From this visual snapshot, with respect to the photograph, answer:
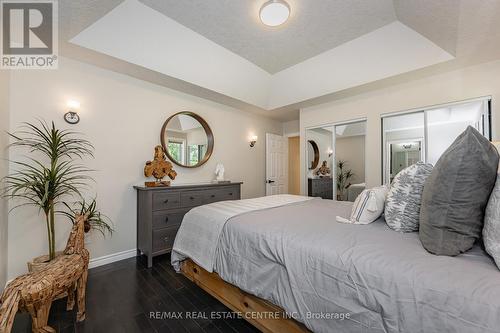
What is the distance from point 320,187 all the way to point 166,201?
2.97 m

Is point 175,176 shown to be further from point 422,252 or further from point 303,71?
point 422,252

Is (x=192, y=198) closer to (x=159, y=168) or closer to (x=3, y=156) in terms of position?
(x=159, y=168)

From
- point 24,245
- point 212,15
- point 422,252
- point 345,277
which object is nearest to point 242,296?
point 345,277

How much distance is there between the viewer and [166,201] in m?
2.73

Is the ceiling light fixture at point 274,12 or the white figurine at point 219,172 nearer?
the ceiling light fixture at point 274,12

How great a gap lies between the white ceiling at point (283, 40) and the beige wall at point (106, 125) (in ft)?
0.71

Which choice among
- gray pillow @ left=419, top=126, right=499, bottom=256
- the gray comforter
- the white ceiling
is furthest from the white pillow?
the white ceiling

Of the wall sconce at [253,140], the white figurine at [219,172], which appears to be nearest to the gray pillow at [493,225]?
the white figurine at [219,172]

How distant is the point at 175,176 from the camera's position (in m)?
3.22

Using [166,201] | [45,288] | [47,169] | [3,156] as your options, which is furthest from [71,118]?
[45,288]

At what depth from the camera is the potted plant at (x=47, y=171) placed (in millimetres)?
1912

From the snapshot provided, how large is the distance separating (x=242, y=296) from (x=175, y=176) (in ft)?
6.99

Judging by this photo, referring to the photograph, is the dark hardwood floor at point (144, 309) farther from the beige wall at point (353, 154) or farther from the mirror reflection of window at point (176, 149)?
the beige wall at point (353, 154)

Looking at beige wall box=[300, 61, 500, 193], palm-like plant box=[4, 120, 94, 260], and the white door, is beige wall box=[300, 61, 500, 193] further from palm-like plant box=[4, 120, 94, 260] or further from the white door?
palm-like plant box=[4, 120, 94, 260]
